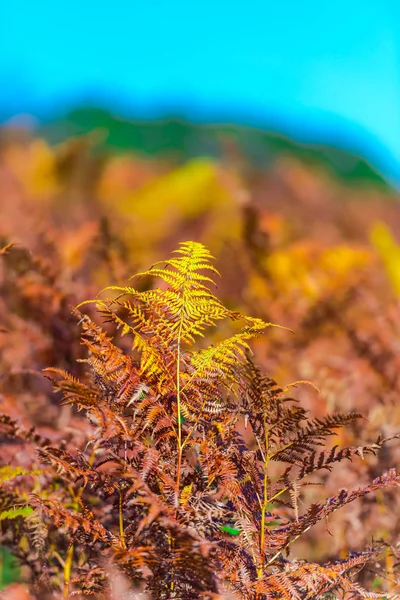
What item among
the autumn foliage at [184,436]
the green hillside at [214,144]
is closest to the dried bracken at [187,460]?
the autumn foliage at [184,436]

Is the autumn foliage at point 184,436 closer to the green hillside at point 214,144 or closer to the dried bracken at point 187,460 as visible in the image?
the dried bracken at point 187,460

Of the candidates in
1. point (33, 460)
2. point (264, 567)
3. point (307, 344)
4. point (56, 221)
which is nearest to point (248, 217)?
point (307, 344)

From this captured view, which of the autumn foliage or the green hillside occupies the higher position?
the green hillside

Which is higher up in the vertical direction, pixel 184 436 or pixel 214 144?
pixel 214 144

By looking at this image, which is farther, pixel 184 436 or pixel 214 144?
pixel 214 144

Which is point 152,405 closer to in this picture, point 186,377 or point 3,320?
point 186,377

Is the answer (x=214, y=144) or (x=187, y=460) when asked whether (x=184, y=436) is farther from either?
(x=214, y=144)

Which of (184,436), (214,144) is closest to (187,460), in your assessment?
(184,436)

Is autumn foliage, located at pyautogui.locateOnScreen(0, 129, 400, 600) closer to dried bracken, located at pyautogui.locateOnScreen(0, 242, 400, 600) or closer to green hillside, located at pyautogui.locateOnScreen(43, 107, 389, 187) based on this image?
dried bracken, located at pyautogui.locateOnScreen(0, 242, 400, 600)

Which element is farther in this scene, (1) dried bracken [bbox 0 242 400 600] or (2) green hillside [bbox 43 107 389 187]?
(2) green hillside [bbox 43 107 389 187]

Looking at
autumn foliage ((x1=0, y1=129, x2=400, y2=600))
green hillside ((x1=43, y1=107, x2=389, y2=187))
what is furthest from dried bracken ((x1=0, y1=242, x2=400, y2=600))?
green hillside ((x1=43, y1=107, x2=389, y2=187))

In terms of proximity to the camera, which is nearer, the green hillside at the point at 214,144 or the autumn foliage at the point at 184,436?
the autumn foliage at the point at 184,436
